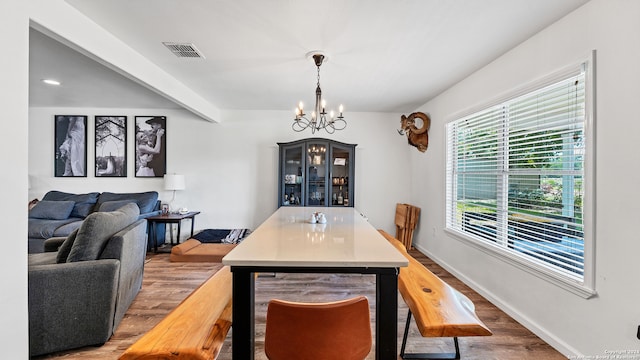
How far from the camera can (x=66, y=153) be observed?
4793 millimetres

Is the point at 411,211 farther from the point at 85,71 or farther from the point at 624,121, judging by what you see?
the point at 85,71

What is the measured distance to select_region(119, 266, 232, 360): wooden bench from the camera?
1206 mm

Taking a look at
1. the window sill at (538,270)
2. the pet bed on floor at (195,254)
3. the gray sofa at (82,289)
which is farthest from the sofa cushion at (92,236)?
the window sill at (538,270)

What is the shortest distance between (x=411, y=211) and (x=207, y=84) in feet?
11.8

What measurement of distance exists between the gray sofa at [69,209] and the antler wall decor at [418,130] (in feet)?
14.1

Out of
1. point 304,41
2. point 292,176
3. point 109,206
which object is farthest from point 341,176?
point 109,206

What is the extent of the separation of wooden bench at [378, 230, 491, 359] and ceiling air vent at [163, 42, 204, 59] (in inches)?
102

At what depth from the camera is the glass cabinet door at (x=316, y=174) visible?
4.70 m

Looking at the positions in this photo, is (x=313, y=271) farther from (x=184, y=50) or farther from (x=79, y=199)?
(x=79, y=199)

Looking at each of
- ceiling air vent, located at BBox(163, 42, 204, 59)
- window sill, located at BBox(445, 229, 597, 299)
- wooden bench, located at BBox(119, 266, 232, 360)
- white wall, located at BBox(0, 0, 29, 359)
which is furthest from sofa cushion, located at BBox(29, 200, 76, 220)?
window sill, located at BBox(445, 229, 597, 299)

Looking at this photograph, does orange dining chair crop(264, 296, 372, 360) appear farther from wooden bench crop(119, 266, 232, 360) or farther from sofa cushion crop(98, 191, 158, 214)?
sofa cushion crop(98, 191, 158, 214)

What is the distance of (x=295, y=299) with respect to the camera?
8.96 feet

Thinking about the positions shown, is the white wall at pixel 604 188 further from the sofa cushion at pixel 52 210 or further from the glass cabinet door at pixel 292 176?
the sofa cushion at pixel 52 210

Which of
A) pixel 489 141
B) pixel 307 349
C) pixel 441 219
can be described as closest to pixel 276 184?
pixel 441 219
